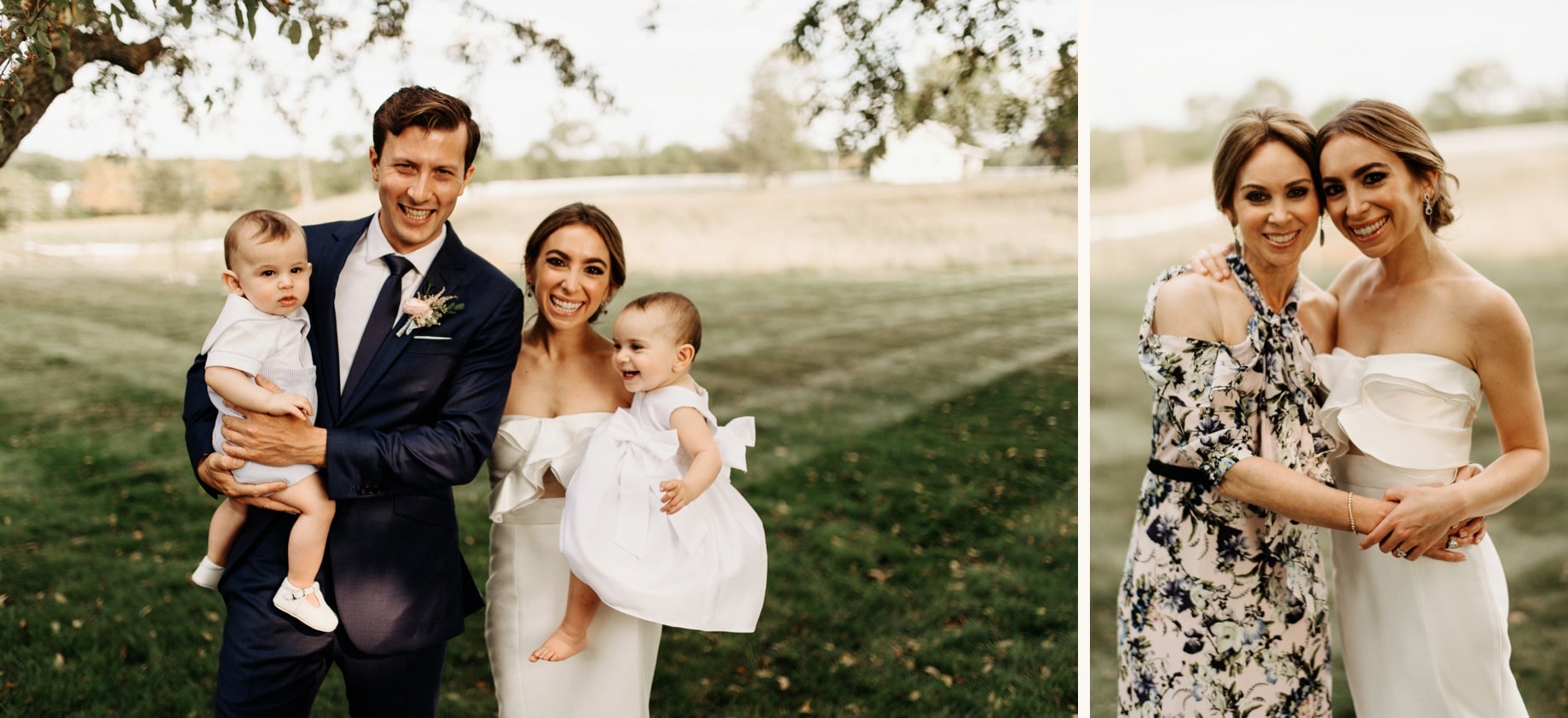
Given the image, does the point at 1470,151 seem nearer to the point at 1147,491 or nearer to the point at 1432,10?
the point at 1432,10

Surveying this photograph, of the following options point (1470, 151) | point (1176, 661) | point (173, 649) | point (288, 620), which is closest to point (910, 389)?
point (1470, 151)

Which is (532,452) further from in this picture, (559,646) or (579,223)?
(579,223)

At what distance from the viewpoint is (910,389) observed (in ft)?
32.5

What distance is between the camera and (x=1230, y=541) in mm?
3082

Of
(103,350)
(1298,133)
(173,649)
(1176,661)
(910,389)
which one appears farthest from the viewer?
(910,389)

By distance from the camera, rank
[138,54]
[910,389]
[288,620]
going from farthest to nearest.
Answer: [910,389]
[138,54]
[288,620]

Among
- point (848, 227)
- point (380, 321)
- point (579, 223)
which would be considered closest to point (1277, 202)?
point (579, 223)

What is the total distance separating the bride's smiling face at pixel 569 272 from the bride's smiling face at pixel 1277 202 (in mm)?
1732

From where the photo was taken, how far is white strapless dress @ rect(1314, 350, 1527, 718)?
2984 millimetres

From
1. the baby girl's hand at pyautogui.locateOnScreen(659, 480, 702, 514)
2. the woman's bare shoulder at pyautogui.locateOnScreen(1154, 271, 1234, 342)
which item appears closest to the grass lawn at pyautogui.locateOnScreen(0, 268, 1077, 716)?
the baby girl's hand at pyautogui.locateOnScreen(659, 480, 702, 514)

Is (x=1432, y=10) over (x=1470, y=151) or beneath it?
over

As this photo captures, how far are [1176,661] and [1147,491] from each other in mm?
490

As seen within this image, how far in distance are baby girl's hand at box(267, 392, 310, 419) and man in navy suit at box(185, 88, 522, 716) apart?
0.10 ft

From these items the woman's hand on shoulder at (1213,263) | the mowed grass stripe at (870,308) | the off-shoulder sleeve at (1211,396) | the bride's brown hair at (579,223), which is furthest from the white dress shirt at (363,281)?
the mowed grass stripe at (870,308)
